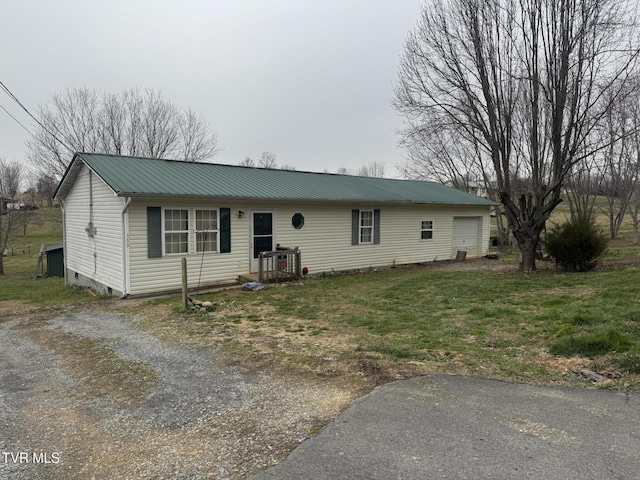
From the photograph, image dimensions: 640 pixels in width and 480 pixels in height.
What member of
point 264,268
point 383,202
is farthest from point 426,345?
point 383,202

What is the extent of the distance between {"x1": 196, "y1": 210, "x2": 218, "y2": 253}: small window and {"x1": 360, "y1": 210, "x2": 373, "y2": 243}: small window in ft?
17.3

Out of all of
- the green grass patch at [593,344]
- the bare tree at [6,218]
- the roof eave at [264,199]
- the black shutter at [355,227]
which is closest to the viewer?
the green grass patch at [593,344]

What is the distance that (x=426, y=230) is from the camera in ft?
53.4

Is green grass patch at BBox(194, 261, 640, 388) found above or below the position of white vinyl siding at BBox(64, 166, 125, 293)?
below

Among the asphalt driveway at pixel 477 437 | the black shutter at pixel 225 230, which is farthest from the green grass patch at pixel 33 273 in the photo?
the asphalt driveway at pixel 477 437

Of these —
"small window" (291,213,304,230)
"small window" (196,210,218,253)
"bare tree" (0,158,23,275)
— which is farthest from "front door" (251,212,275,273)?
"bare tree" (0,158,23,275)

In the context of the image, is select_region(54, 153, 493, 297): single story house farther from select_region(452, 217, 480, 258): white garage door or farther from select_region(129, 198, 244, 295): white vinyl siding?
select_region(452, 217, 480, 258): white garage door

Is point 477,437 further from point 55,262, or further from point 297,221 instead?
point 55,262

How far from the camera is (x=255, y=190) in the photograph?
1176cm

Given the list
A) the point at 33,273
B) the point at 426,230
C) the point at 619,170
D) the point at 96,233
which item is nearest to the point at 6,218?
the point at 33,273

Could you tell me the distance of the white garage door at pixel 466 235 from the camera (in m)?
17.4

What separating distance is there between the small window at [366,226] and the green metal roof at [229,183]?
0.62 m

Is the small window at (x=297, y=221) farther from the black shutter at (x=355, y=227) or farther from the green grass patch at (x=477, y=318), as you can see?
the black shutter at (x=355, y=227)

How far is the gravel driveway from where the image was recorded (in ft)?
9.72
